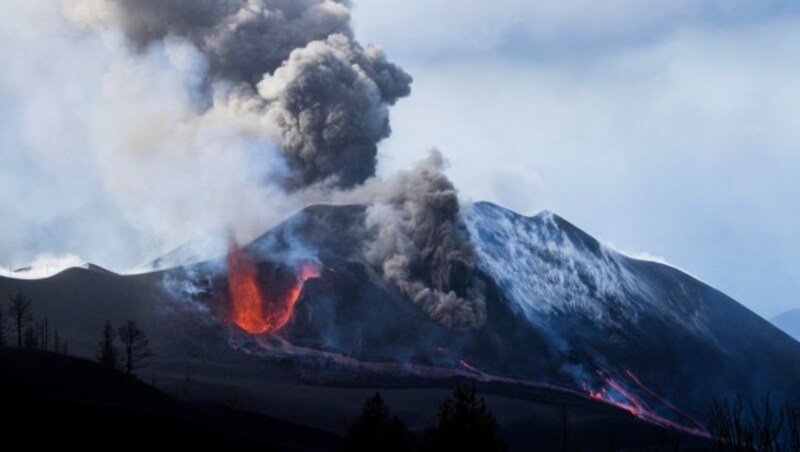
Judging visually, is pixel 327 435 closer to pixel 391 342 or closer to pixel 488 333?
pixel 391 342

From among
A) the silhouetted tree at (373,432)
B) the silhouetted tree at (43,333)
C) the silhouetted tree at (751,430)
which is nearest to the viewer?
the silhouetted tree at (751,430)

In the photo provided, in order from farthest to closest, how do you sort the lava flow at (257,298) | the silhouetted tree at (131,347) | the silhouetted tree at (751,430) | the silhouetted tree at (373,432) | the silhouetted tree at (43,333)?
1. the lava flow at (257,298)
2. the silhouetted tree at (43,333)
3. the silhouetted tree at (131,347)
4. the silhouetted tree at (373,432)
5. the silhouetted tree at (751,430)

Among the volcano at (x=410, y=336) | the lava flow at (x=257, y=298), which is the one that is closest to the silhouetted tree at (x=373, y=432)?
the volcano at (x=410, y=336)

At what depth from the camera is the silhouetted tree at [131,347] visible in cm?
9189

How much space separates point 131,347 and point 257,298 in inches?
1138

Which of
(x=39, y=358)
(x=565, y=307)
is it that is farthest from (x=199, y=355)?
(x=565, y=307)

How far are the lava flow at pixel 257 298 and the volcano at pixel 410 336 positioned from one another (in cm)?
19

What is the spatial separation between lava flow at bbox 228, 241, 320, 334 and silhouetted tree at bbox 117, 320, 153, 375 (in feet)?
44.4

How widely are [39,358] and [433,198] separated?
2770 inches

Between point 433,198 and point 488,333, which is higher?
point 433,198

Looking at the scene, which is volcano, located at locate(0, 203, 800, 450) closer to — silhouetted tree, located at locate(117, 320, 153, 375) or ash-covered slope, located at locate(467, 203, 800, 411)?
ash-covered slope, located at locate(467, 203, 800, 411)

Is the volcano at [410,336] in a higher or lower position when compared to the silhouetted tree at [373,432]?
higher

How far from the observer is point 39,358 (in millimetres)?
76500

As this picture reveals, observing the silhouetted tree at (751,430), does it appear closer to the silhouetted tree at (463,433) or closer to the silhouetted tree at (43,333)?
the silhouetted tree at (463,433)
